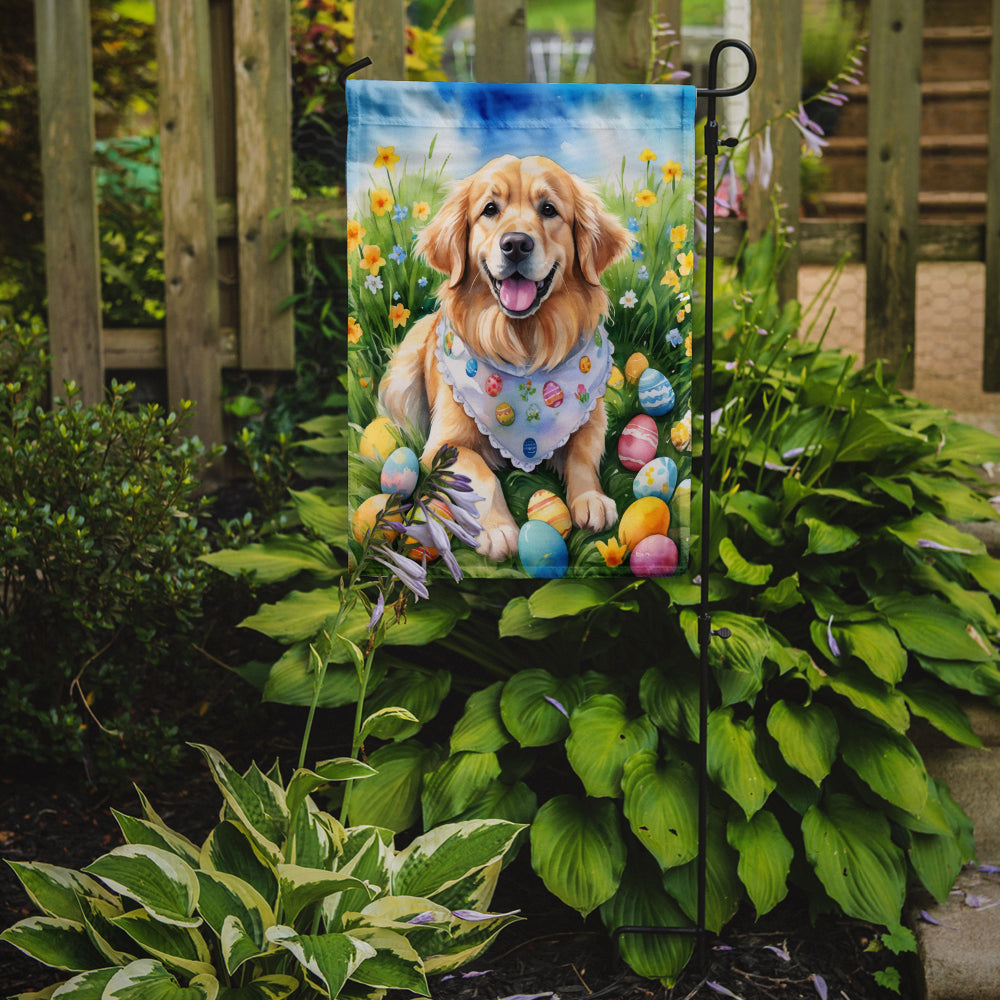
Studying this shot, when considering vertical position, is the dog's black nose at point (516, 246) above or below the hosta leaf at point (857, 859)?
above

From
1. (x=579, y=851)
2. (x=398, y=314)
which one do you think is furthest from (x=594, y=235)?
(x=579, y=851)

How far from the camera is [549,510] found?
186 cm

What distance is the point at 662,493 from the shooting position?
1864 millimetres

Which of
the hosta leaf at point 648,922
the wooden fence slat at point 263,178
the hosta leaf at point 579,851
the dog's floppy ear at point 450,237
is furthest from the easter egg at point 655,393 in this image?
the wooden fence slat at point 263,178

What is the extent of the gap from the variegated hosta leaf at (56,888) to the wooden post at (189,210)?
6.22 feet

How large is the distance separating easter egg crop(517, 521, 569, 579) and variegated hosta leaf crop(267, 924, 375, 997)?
70 cm

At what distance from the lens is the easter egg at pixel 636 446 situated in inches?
73.5

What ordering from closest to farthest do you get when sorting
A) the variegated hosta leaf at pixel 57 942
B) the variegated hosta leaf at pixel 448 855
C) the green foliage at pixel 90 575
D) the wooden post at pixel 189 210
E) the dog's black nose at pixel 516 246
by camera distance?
1. the variegated hosta leaf at pixel 57 942
2. the variegated hosta leaf at pixel 448 855
3. the dog's black nose at pixel 516 246
4. the green foliage at pixel 90 575
5. the wooden post at pixel 189 210

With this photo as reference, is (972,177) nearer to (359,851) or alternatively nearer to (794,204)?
(794,204)

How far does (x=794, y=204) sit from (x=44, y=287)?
2.64 m

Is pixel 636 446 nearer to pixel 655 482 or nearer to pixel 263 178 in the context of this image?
pixel 655 482

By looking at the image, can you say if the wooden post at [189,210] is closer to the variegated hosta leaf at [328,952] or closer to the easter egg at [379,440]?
the easter egg at [379,440]

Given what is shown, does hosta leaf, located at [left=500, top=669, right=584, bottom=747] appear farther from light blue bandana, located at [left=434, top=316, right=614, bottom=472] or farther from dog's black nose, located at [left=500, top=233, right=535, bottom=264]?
dog's black nose, located at [left=500, top=233, right=535, bottom=264]

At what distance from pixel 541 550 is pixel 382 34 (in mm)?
1952
